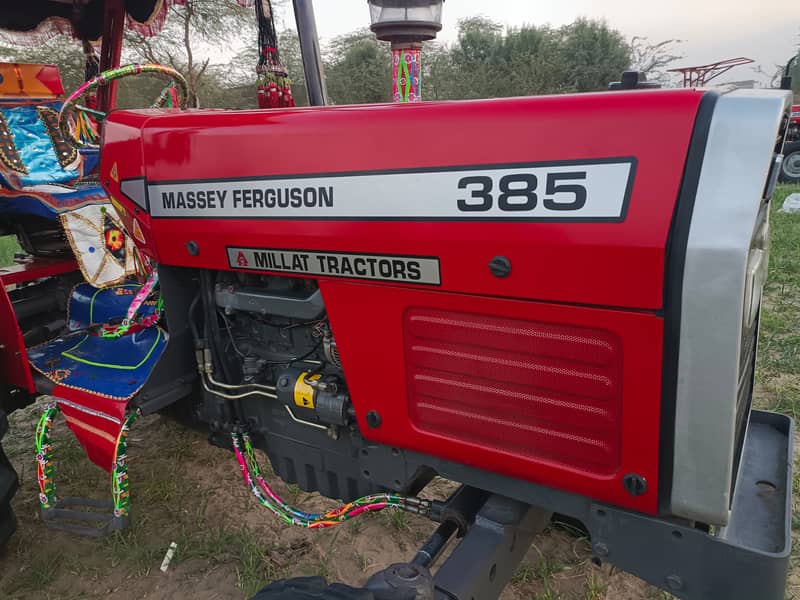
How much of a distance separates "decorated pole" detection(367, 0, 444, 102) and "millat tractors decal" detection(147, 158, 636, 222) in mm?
3106

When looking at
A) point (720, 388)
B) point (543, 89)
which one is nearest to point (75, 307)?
point (720, 388)

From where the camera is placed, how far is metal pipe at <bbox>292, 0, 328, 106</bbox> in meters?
2.14

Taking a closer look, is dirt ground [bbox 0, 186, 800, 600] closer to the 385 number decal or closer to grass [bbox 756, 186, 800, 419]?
grass [bbox 756, 186, 800, 419]

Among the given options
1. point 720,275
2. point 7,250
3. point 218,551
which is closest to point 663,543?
point 720,275

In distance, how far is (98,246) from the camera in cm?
228

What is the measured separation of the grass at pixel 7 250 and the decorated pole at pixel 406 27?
4.24 metres

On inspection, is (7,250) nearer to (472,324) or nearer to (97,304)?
(97,304)

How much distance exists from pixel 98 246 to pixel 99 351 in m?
0.44

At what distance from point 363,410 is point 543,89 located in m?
18.8

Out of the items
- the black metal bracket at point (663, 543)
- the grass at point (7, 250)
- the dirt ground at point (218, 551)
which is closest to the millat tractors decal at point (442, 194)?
the black metal bracket at point (663, 543)

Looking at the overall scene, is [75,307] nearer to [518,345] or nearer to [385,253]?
[385,253]

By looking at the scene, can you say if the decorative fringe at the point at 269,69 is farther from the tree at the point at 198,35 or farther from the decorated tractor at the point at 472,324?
the tree at the point at 198,35

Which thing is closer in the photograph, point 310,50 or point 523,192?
point 523,192

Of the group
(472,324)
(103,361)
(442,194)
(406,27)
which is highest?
(406,27)
